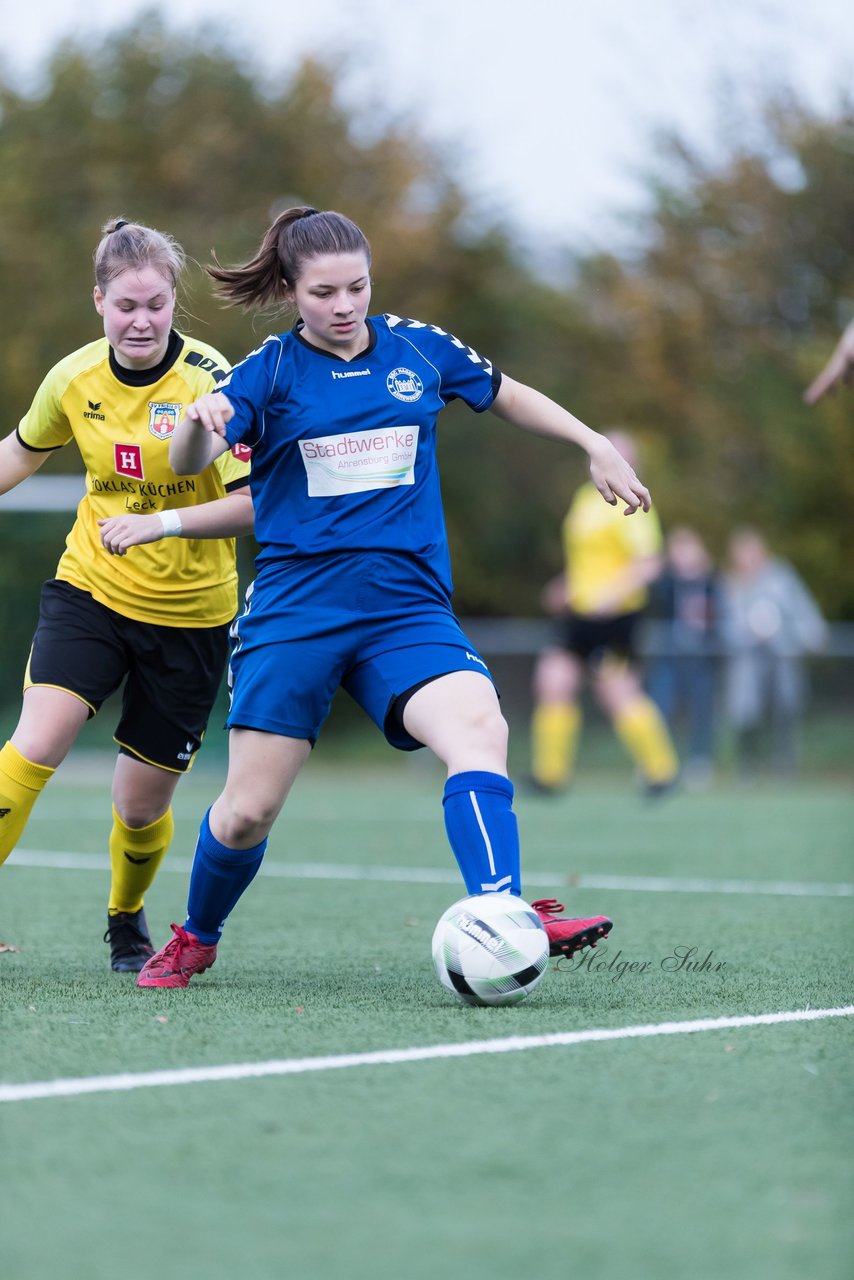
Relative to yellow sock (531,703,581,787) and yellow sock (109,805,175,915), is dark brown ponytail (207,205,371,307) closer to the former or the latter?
yellow sock (109,805,175,915)

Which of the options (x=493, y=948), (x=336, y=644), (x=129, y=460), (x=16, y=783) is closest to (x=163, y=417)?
(x=129, y=460)

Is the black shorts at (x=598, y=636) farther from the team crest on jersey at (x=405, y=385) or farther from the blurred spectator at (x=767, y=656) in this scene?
the team crest on jersey at (x=405, y=385)

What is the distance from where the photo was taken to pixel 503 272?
28359mm

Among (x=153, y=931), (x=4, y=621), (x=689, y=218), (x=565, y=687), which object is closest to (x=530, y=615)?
(x=689, y=218)

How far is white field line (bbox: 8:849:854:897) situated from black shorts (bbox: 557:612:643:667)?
496cm

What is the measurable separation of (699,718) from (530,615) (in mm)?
9130

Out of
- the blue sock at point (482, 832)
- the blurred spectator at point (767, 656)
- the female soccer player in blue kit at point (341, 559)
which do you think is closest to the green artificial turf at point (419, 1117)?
the blue sock at point (482, 832)

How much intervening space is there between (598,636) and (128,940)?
8.19 m

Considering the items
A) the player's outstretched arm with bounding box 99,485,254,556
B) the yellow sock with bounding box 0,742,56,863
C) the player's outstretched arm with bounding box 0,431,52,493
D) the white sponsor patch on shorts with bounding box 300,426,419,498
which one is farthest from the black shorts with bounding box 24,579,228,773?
the white sponsor patch on shorts with bounding box 300,426,419,498

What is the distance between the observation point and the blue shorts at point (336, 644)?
14.3 feet

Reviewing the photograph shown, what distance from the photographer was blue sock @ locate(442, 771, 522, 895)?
13.8 feet

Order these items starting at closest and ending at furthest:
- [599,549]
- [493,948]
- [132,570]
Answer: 1. [493,948]
2. [132,570]
3. [599,549]

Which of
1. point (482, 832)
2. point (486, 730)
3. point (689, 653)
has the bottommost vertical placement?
point (689, 653)

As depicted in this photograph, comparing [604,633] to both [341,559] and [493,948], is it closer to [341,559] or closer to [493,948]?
[341,559]
